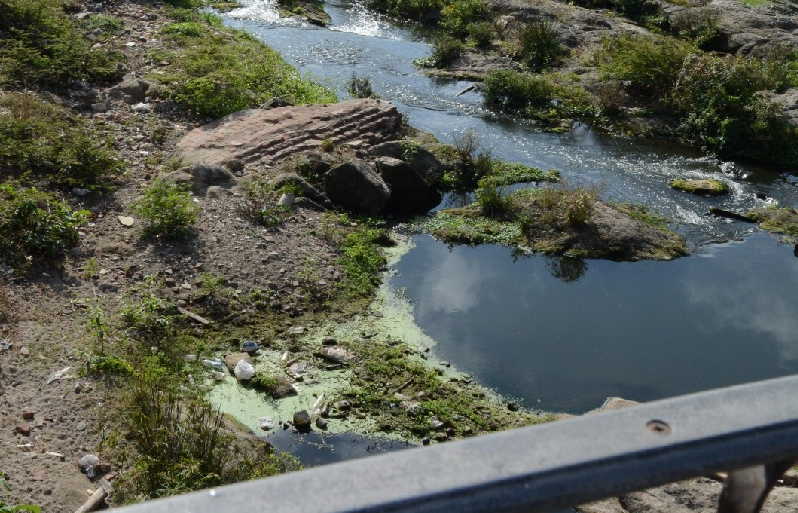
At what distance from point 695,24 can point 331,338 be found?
602 inches

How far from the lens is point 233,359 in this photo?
7.35m

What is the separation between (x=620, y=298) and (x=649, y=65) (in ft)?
24.6

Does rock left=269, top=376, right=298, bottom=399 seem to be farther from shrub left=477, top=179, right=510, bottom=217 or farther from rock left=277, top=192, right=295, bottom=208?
shrub left=477, top=179, right=510, bottom=217

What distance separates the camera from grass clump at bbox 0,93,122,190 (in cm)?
898

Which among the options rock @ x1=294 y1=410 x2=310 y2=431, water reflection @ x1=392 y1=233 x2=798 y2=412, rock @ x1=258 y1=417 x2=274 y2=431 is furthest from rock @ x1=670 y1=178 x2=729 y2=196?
rock @ x1=258 y1=417 x2=274 y2=431

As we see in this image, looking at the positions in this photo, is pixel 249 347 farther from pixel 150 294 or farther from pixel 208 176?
pixel 208 176

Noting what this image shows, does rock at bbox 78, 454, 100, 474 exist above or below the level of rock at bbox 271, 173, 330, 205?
above

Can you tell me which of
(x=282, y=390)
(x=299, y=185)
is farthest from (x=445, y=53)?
(x=282, y=390)

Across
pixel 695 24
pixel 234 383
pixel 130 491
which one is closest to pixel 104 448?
pixel 130 491

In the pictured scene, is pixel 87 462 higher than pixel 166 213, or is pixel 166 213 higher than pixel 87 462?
pixel 87 462

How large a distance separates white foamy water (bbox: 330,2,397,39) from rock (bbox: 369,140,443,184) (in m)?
8.24

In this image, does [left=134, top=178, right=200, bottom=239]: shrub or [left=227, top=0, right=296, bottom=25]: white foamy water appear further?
[left=227, top=0, right=296, bottom=25]: white foamy water

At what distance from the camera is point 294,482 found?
103 centimetres

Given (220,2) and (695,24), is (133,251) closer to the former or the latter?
(220,2)
